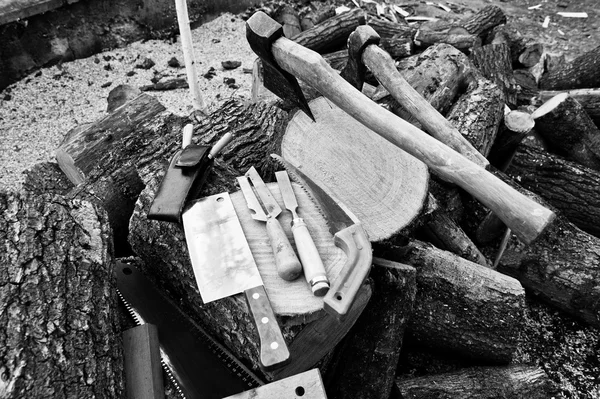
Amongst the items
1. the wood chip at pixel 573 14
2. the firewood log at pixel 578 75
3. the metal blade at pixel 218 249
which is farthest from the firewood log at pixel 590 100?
the wood chip at pixel 573 14

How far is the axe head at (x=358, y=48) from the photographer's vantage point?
270cm

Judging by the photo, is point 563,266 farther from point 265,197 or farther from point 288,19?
point 288,19

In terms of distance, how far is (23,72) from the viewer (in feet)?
15.6

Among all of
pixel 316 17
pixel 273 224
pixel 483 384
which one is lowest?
pixel 483 384

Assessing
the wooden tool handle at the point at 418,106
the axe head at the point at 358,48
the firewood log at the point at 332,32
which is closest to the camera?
the wooden tool handle at the point at 418,106

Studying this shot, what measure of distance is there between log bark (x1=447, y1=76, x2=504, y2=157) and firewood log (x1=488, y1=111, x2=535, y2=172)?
0.07m

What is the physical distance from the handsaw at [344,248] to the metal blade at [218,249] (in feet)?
1.09

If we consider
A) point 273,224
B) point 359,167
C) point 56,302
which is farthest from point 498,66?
point 56,302

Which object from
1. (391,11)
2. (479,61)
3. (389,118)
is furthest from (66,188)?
(391,11)

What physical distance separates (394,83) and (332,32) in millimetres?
2406

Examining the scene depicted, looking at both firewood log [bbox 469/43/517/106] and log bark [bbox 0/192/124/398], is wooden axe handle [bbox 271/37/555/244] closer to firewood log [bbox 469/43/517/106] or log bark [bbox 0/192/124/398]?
log bark [bbox 0/192/124/398]

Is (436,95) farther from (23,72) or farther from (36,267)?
(23,72)

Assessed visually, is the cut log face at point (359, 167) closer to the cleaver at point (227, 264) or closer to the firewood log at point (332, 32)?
the cleaver at point (227, 264)

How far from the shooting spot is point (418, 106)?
8.20 feet
